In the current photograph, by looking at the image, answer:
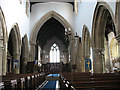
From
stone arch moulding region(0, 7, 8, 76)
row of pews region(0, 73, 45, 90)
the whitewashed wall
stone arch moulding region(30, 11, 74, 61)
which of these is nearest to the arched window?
stone arch moulding region(30, 11, 74, 61)

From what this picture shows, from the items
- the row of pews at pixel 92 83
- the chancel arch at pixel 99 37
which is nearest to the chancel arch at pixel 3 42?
the chancel arch at pixel 99 37

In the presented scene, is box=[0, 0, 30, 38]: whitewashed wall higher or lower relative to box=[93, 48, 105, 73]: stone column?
higher

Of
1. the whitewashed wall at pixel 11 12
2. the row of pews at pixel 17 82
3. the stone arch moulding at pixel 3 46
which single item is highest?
the whitewashed wall at pixel 11 12

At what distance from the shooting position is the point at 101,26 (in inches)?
393

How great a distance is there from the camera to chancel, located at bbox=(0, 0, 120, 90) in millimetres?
8328

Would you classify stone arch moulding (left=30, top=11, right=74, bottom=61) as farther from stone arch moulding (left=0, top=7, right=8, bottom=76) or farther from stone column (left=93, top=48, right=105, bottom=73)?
stone column (left=93, top=48, right=105, bottom=73)

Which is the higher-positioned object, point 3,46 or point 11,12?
point 11,12

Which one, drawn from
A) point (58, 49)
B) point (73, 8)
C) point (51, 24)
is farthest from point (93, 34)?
point (58, 49)

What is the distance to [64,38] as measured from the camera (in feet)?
48.6

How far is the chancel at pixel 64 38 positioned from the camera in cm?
833

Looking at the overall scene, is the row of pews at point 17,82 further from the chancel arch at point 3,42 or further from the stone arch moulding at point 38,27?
the stone arch moulding at point 38,27

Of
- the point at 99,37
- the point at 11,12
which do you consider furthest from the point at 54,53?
the point at 99,37

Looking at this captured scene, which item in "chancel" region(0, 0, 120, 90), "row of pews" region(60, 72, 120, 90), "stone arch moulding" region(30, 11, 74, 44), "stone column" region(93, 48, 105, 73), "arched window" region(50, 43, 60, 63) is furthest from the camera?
"arched window" region(50, 43, 60, 63)

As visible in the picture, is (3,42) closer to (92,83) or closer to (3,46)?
(3,46)
